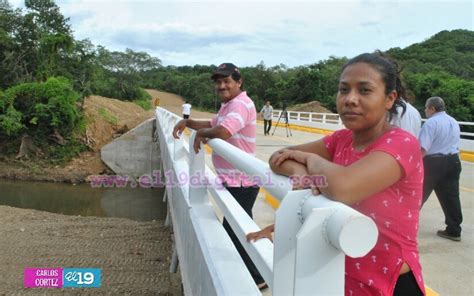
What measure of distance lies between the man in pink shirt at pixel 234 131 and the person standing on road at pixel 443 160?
9.76 feet

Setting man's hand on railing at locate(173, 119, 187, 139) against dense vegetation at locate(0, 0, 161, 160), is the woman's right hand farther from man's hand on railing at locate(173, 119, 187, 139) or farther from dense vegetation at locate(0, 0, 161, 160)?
dense vegetation at locate(0, 0, 161, 160)

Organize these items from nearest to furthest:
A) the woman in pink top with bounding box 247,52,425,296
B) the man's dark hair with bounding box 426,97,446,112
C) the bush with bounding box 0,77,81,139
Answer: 1. the woman in pink top with bounding box 247,52,425,296
2. the man's dark hair with bounding box 426,97,446,112
3. the bush with bounding box 0,77,81,139

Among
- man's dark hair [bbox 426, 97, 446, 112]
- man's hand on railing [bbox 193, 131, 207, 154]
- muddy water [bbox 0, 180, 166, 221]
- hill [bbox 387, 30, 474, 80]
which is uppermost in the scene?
hill [bbox 387, 30, 474, 80]

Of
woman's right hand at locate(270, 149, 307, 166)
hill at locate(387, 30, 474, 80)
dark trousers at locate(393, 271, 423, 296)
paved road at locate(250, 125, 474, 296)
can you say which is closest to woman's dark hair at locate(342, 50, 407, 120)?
woman's right hand at locate(270, 149, 307, 166)

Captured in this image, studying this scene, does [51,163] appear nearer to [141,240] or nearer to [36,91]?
[36,91]

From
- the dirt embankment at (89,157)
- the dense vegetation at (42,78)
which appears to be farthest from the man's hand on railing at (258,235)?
the dense vegetation at (42,78)

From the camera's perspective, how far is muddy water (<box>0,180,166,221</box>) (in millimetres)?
15586

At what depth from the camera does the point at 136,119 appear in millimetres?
28688

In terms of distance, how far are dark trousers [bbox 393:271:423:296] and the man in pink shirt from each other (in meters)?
1.65

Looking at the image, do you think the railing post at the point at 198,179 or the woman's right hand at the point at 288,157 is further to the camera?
the railing post at the point at 198,179

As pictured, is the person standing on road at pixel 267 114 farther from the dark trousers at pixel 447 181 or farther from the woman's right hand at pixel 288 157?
the woman's right hand at pixel 288 157

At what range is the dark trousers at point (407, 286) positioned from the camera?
1518mm

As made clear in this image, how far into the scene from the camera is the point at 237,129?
3.09 metres

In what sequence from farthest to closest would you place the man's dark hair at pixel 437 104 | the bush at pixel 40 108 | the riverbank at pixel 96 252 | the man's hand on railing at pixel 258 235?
the bush at pixel 40 108, the riverbank at pixel 96 252, the man's dark hair at pixel 437 104, the man's hand on railing at pixel 258 235
